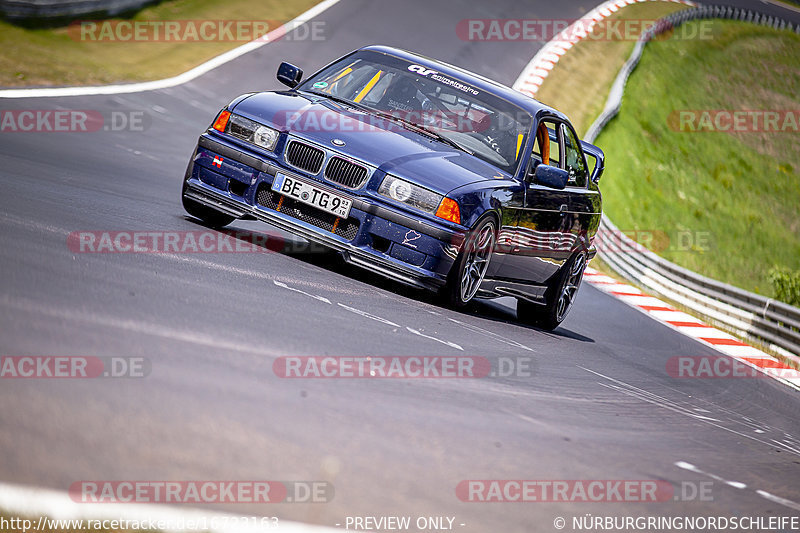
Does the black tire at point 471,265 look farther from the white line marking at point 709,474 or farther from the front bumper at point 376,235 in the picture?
the white line marking at point 709,474

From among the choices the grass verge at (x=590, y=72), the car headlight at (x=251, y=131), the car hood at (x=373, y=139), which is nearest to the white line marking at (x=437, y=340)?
the car hood at (x=373, y=139)

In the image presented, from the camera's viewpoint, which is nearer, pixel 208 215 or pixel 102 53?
pixel 208 215

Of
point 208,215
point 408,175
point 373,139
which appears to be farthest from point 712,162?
point 408,175

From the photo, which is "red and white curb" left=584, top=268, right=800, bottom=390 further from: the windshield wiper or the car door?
the windshield wiper

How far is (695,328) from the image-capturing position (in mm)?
14164

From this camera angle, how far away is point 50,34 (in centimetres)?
1950

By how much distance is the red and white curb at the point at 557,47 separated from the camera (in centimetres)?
2688

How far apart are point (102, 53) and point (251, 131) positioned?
12429mm

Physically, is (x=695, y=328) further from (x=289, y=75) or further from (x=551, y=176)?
(x=289, y=75)

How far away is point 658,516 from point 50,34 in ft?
55.8

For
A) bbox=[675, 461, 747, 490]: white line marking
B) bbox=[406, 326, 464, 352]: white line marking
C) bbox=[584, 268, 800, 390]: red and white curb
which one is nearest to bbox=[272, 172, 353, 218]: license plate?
bbox=[406, 326, 464, 352]: white line marking

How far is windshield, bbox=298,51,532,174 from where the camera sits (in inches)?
344

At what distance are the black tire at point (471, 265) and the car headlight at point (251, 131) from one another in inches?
59.7

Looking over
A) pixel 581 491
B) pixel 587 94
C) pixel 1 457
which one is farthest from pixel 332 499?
pixel 587 94
